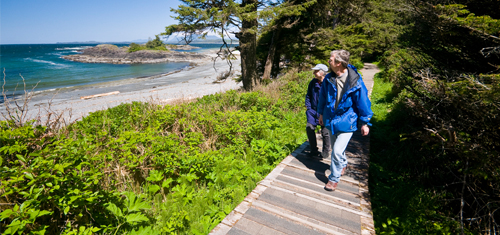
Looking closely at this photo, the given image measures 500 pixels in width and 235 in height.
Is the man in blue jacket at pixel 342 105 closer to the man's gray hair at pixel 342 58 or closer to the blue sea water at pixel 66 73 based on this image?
the man's gray hair at pixel 342 58

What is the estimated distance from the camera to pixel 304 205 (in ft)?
10.5

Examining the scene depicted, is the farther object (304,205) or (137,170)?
(137,170)

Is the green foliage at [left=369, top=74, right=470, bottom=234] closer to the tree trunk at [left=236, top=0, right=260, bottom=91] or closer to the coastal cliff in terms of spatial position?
the tree trunk at [left=236, top=0, right=260, bottom=91]

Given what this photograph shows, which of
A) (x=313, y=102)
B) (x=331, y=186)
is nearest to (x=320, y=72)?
(x=313, y=102)

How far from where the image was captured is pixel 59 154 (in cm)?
270

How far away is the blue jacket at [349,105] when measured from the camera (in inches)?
125

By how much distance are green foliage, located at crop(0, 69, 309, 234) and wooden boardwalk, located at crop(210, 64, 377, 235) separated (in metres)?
0.40

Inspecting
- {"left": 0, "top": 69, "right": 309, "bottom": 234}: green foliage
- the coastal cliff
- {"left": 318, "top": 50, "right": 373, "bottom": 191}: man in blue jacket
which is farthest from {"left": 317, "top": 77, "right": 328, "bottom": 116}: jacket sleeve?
the coastal cliff

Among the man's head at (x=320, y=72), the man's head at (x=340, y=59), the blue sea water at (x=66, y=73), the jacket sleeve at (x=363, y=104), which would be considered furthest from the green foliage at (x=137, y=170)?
the blue sea water at (x=66, y=73)

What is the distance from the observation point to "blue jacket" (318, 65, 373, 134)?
→ 10.4 feet

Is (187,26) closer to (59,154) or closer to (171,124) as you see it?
(171,124)

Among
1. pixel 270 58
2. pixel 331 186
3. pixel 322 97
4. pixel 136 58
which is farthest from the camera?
pixel 136 58

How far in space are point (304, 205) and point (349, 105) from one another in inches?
59.1

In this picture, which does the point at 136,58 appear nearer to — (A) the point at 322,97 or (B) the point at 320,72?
(B) the point at 320,72
